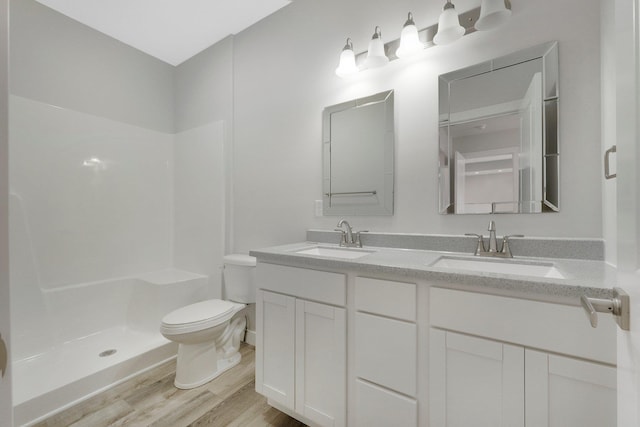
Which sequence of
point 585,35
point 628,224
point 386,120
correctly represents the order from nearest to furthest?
point 628,224 → point 585,35 → point 386,120

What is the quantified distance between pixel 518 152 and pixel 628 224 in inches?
38.6

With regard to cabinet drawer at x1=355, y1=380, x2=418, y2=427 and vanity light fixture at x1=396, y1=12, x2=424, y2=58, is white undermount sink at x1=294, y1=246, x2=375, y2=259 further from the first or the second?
vanity light fixture at x1=396, y1=12, x2=424, y2=58

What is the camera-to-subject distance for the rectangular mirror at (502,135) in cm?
119

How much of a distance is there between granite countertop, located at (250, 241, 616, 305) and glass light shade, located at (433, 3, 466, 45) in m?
1.08

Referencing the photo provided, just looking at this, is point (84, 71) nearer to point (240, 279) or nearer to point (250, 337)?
point (240, 279)

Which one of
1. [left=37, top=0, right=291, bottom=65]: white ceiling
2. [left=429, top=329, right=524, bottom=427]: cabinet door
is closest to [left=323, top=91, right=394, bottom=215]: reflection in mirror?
[left=429, top=329, right=524, bottom=427]: cabinet door

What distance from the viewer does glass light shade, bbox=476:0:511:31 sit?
3.85 feet

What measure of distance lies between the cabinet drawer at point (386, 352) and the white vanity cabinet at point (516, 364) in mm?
78

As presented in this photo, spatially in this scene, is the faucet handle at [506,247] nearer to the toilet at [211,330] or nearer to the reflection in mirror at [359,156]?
the reflection in mirror at [359,156]

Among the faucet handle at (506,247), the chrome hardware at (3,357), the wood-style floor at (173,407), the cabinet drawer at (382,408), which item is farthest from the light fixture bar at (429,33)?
the wood-style floor at (173,407)

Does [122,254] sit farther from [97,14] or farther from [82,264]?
[97,14]

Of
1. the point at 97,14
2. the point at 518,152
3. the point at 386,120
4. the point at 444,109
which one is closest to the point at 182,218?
the point at 97,14

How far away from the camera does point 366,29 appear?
169cm

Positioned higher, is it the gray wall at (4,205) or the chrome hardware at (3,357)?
the gray wall at (4,205)
